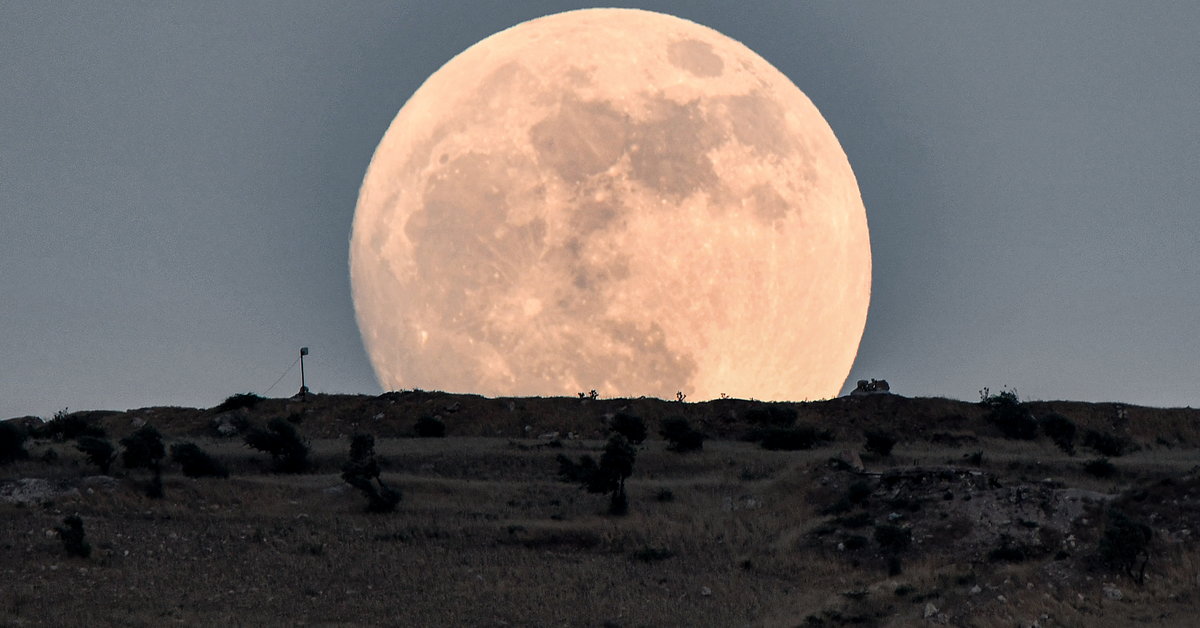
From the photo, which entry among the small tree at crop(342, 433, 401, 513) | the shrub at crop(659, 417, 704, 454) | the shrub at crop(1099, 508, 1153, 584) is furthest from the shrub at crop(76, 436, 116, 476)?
the shrub at crop(1099, 508, 1153, 584)

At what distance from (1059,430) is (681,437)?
19.7 metres

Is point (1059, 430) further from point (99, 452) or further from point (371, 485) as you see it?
point (99, 452)

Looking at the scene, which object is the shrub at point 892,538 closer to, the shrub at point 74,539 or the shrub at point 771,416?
the shrub at point 771,416

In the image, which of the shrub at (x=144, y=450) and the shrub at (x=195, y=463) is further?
the shrub at (x=195, y=463)

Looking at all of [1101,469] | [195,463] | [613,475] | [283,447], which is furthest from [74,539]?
[1101,469]

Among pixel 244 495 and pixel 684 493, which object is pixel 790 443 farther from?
pixel 244 495

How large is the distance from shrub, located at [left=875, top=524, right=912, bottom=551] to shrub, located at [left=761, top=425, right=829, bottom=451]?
20195 millimetres

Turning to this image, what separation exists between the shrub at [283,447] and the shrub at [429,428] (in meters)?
9.50

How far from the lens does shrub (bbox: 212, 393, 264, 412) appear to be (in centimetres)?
8588

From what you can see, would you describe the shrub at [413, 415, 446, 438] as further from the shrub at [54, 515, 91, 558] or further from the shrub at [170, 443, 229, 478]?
the shrub at [54, 515, 91, 558]

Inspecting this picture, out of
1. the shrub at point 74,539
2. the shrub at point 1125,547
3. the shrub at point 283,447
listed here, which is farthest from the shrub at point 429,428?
the shrub at point 1125,547

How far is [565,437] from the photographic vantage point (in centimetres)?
7938

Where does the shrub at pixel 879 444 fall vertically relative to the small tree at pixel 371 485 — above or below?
above

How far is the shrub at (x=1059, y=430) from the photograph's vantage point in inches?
3088
